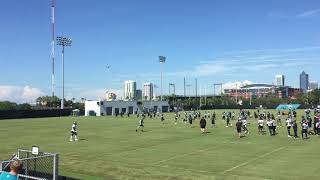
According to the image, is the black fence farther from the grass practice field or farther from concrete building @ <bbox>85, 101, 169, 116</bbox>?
the grass practice field

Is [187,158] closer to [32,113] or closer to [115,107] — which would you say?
[32,113]

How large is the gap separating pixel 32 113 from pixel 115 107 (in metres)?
28.2

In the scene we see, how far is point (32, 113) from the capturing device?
97750mm

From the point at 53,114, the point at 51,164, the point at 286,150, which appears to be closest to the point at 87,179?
the point at 51,164

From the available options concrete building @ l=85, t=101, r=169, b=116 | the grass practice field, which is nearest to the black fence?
concrete building @ l=85, t=101, r=169, b=116

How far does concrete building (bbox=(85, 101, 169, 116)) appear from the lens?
380ft

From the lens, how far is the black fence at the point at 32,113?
9281 cm

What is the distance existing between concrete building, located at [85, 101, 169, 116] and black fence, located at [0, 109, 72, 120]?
378 inches

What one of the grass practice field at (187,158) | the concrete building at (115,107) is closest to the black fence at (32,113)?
the concrete building at (115,107)

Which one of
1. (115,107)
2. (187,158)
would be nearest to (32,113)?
(115,107)

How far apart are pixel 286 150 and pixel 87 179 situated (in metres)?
15.2

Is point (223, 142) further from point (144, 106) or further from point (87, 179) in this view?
point (144, 106)

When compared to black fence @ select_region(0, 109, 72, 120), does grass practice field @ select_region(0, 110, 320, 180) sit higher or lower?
lower

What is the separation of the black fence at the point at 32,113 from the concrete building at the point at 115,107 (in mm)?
9590
